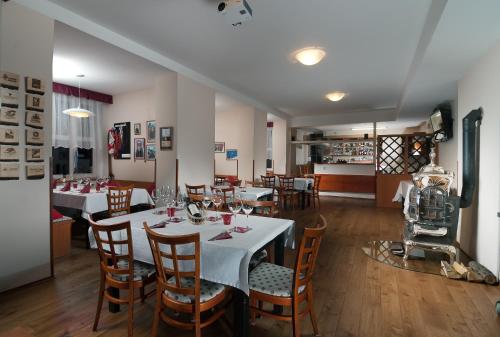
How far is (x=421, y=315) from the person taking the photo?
7.06 ft

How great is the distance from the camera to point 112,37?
3504 mm

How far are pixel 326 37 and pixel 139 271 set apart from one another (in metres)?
3.40

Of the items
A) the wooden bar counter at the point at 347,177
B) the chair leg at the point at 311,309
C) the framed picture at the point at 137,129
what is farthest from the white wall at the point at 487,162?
the framed picture at the point at 137,129

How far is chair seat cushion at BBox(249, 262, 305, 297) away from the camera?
1.66 metres

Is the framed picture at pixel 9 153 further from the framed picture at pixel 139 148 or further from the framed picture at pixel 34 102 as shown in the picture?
the framed picture at pixel 139 148

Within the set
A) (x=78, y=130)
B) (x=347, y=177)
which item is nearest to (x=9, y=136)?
(x=78, y=130)

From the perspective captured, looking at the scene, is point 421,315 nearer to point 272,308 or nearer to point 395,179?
point 272,308

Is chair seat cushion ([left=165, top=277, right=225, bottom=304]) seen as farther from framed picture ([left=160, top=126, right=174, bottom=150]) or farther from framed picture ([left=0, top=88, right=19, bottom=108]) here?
framed picture ([left=160, top=126, right=174, bottom=150])

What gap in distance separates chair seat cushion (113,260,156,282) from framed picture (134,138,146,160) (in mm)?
4406

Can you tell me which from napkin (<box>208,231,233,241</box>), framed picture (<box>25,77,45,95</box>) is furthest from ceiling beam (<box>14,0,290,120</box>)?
napkin (<box>208,231,233,241</box>)

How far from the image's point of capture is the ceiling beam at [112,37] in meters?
2.80

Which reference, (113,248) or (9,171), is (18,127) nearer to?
(9,171)

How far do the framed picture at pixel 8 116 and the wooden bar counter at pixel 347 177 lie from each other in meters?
8.48

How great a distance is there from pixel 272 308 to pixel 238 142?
18.9 feet
